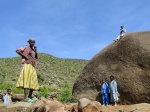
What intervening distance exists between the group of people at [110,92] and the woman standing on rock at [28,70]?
87.4 inches

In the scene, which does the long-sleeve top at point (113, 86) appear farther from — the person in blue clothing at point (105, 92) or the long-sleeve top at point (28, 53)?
the long-sleeve top at point (28, 53)

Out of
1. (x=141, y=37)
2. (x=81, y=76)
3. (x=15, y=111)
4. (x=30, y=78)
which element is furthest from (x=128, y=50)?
(x=15, y=111)

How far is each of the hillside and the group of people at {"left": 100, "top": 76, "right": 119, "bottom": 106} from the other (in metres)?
29.2

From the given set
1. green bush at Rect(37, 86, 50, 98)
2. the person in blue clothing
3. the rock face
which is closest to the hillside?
green bush at Rect(37, 86, 50, 98)

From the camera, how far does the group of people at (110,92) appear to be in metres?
9.91

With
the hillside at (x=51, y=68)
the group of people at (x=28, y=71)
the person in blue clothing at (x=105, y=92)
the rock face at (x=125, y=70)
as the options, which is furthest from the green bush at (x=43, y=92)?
the hillside at (x=51, y=68)

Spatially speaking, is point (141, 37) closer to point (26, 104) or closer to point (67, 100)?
point (67, 100)

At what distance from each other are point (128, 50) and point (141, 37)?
61cm

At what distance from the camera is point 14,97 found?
12.4 m

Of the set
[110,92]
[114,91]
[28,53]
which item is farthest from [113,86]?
[28,53]

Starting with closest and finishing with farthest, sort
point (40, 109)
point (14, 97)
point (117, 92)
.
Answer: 1. point (40, 109)
2. point (117, 92)
3. point (14, 97)

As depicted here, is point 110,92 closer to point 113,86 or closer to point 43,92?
point 113,86

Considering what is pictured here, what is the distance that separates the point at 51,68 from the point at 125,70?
41627 mm

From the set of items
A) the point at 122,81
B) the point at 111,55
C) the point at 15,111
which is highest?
the point at 111,55
